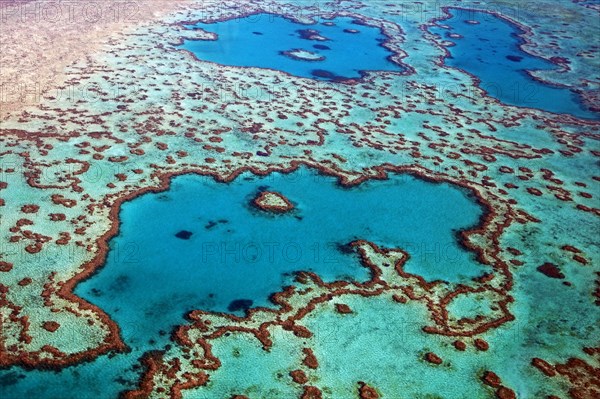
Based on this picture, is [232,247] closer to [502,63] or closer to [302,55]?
[302,55]

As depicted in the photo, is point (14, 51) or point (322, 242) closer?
point (322, 242)

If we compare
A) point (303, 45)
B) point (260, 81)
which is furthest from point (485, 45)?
point (260, 81)

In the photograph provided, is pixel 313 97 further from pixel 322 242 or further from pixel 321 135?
pixel 322 242

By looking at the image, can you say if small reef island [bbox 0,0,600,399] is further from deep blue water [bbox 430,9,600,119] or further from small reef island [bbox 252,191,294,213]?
deep blue water [bbox 430,9,600,119]

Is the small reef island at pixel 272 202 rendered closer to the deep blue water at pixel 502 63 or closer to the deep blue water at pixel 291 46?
the deep blue water at pixel 291 46

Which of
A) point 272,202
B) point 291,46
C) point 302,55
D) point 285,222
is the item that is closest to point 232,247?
point 285,222

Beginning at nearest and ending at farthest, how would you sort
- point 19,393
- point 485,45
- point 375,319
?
point 19,393 → point 375,319 → point 485,45

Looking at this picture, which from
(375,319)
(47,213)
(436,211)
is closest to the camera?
(375,319)

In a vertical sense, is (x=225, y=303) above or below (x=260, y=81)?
below
